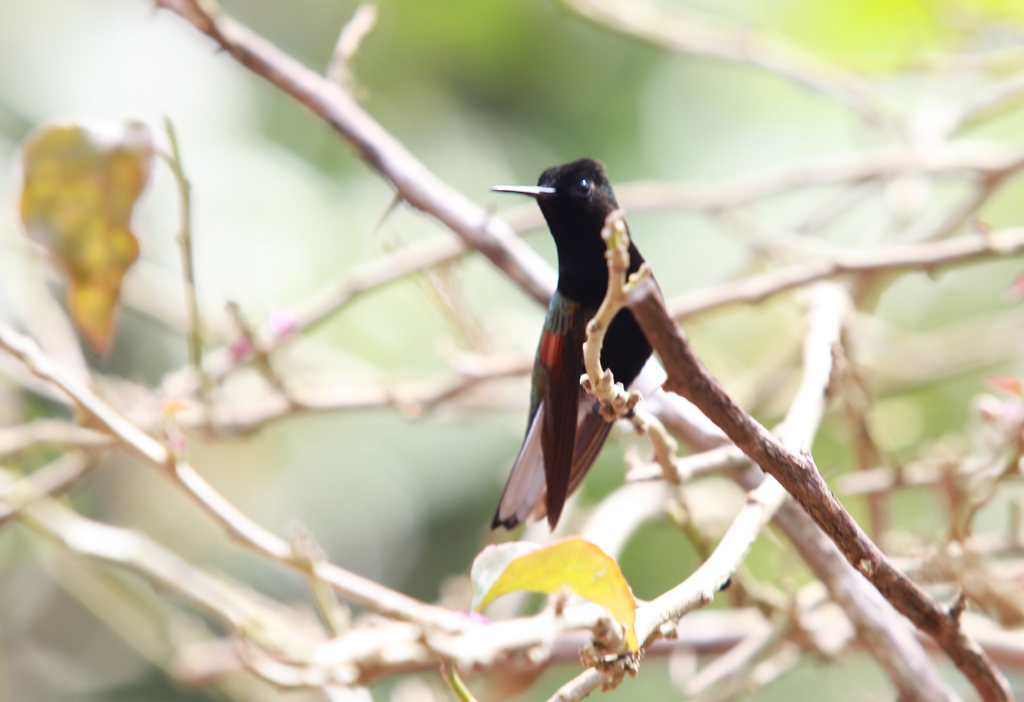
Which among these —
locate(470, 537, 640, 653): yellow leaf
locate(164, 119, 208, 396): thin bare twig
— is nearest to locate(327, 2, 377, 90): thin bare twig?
locate(164, 119, 208, 396): thin bare twig

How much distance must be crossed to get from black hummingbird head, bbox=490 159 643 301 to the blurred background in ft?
4.85

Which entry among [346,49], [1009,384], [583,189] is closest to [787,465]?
[583,189]

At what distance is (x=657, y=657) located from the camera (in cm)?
123

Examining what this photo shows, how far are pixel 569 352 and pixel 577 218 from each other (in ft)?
0.42

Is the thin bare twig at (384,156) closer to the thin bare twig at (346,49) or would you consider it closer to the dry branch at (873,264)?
the thin bare twig at (346,49)

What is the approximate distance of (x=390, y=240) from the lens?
2502 millimetres

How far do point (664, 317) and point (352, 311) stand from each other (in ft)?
9.21

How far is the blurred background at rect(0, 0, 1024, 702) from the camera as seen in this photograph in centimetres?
273

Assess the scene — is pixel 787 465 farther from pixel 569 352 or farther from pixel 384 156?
pixel 384 156

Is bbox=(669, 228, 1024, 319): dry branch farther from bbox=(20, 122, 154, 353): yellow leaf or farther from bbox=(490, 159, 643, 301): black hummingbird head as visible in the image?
bbox=(20, 122, 154, 353): yellow leaf

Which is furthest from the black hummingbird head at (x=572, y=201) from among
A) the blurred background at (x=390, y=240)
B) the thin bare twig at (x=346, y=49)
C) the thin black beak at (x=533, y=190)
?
the blurred background at (x=390, y=240)

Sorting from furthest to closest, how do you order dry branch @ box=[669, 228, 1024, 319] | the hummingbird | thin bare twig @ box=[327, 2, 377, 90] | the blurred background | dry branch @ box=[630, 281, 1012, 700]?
the blurred background → thin bare twig @ box=[327, 2, 377, 90] → dry branch @ box=[669, 228, 1024, 319] → the hummingbird → dry branch @ box=[630, 281, 1012, 700]

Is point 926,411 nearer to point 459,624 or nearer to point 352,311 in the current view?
point 352,311

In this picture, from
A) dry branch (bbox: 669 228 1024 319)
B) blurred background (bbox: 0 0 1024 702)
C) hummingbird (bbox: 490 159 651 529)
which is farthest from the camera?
blurred background (bbox: 0 0 1024 702)
